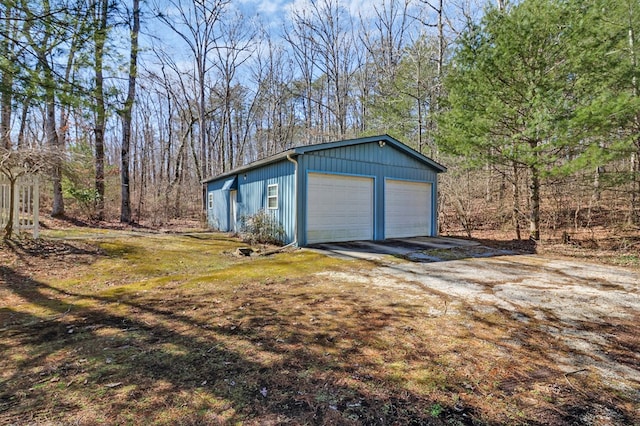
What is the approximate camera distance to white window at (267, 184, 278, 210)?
9.80m

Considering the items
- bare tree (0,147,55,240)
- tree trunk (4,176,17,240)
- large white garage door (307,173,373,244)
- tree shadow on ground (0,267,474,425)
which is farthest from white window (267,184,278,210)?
tree shadow on ground (0,267,474,425)

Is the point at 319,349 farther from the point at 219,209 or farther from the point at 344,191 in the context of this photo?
the point at 219,209

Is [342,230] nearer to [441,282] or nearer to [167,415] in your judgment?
[441,282]

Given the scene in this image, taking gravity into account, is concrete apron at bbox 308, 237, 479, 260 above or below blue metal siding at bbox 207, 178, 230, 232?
below

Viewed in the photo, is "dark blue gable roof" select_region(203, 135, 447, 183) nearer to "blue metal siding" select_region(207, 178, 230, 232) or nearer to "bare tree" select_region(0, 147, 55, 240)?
"blue metal siding" select_region(207, 178, 230, 232)

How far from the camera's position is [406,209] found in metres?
11.3

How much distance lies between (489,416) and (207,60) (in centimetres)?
2347

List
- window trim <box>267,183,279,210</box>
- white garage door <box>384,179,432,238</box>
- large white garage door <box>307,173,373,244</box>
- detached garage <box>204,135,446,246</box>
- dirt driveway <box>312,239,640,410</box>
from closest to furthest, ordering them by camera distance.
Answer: dirt driveway <box>312,239,640,410</box> < detached garage <box>204,135,446,246</box> < large white garage door <box>307,173,373,244</box> < window trim <box>267,183,279,210</box> < white garage door <box>384,179,432,238</box>

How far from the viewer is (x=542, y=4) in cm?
787

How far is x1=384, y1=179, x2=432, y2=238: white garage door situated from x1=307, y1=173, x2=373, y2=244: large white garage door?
32.2 inches

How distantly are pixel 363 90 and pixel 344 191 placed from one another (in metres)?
12.7

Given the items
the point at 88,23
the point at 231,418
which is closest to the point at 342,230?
the point at 88,23

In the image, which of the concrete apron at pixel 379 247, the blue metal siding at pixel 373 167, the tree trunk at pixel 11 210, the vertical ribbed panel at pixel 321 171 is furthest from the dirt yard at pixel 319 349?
the blue metal siding at pixel 373 167

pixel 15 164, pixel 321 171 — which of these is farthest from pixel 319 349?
pixel 15 164
